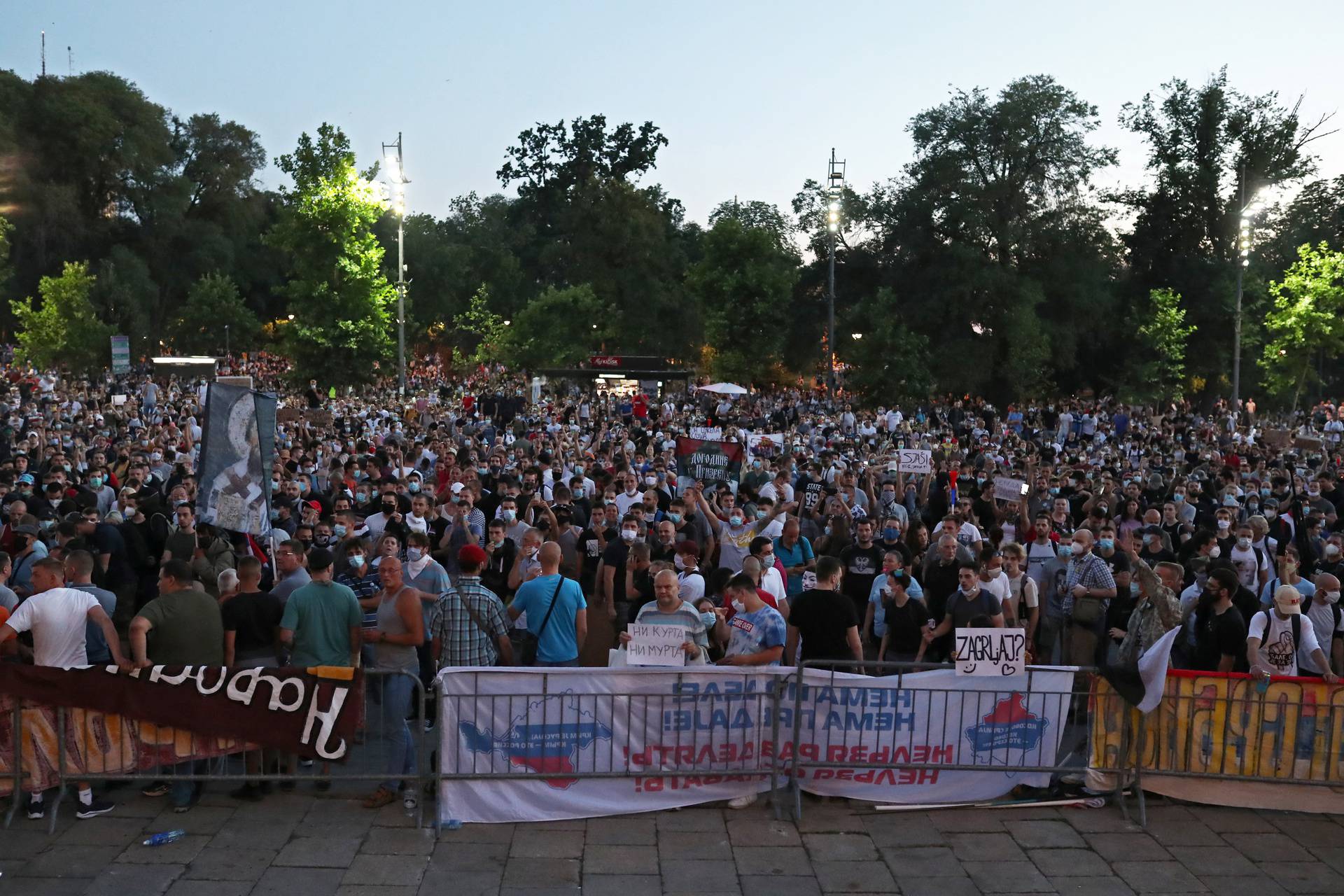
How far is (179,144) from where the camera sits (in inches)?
2771

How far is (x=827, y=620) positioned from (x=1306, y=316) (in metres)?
33.8

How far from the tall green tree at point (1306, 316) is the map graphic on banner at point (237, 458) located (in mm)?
35082

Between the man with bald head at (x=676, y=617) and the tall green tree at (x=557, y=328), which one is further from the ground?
the tall green tree at (x=557, y=328)

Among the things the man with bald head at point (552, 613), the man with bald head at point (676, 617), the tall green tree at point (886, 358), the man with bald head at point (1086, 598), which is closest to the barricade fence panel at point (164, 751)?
the man with bald head at point (552, 613)

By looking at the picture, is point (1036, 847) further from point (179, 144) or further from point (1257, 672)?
point (179, 144)

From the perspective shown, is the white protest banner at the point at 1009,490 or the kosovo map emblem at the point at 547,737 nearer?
the kosovo map emblem at the point at 547,737

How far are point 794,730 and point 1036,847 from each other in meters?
1.49

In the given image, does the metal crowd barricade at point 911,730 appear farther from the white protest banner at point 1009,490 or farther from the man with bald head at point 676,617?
the white protest banner at point 1009,490

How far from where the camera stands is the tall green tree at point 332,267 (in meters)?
34.3

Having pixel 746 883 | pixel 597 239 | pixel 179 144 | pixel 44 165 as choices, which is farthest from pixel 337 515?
pixel 179 144

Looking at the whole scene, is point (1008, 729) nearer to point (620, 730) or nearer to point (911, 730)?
point (911, 730)

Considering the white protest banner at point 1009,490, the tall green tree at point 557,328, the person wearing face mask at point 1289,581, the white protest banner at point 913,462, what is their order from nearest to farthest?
the person wearing face mask at point 1289,581 < the white protest banner at point 1009,490 < the white protest banner at point 913,462 < the tall green tree at point 557,328

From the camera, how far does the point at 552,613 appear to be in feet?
25.3

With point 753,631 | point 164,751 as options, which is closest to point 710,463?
point 753,631
